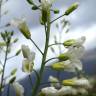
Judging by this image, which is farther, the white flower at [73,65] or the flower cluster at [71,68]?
the white flower at [73,65]

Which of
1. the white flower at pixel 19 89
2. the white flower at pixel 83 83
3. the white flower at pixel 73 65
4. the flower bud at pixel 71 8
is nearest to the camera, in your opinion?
the white flower at pixel 83 83

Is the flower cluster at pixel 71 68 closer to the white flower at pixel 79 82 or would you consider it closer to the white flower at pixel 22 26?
the white flower at pixel 79 82

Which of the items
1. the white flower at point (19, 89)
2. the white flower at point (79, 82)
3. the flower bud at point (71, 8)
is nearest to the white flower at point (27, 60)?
the white flower at point (19, 89)

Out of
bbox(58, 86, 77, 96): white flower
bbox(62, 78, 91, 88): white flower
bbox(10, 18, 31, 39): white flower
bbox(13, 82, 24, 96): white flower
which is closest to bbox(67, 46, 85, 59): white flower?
bbox(62, 78, 91, 88): white flower

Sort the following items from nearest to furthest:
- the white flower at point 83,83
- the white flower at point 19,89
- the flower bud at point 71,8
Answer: the white flower at point 83,83 → the white flower at point 19,89 → the flower bud at point 71,8

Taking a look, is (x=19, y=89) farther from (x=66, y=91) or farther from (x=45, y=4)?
(x=45, y=4)

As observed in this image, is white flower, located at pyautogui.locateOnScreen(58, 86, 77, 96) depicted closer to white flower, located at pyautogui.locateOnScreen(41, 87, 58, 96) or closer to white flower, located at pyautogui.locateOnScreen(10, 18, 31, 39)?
white flower, located at pyautogui.locateOnScreen(41, 87, 58, 96)

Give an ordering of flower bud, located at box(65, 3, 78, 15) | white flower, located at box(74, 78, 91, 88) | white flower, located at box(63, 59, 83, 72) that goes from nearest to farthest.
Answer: white flower, located at box(74, 78, 91, 88), white flower, located at box(63, 59, 83, 72), flower bud, located at box(65, 3, 78, 15)

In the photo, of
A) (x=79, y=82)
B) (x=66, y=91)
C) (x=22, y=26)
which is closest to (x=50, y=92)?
(x=66, y=91)

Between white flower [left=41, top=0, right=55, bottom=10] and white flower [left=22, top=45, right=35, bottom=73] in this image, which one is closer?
white flower [left=22, top=45, right=35, bottom=73]
